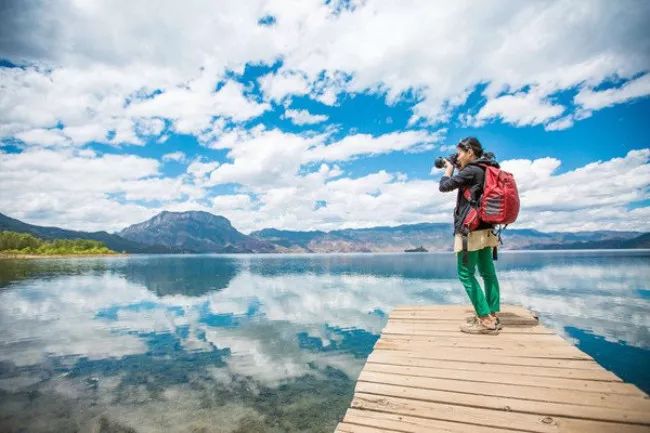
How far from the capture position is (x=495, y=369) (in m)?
5.50

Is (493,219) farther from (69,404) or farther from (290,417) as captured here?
(69,404)

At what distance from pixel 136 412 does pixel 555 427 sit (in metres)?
10.8

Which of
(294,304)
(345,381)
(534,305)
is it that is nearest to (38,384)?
(345,381)

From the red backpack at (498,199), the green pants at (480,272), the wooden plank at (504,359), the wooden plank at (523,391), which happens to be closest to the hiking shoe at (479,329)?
the green pants at (480,272)

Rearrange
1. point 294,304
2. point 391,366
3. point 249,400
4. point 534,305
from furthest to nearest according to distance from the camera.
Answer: point 294,304 → point 534,305 → point 249,400 → point 391,366

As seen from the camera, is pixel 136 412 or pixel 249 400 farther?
pixel 249 400

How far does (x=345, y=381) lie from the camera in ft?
40.8

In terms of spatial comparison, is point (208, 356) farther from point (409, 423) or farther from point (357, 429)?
point (409, 423)

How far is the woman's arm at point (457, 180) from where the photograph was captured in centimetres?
725

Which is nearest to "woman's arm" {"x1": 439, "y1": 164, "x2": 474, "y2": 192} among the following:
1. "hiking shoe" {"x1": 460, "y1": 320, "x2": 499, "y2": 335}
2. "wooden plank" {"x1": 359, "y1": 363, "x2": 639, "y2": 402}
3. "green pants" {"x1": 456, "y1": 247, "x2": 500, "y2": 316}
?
"green pants" {"x1": 456, "y1": 247, "x2": 500, "y2": 316}

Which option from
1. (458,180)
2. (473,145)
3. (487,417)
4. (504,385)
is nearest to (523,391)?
(504,385)

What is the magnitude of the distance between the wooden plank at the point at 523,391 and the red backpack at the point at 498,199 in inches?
124

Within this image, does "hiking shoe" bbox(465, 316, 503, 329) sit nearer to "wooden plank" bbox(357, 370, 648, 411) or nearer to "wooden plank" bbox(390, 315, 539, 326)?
"wooden plank" bbox(390, 315, 539, 326)

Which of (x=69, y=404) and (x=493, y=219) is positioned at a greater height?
(x=493, y=219)
